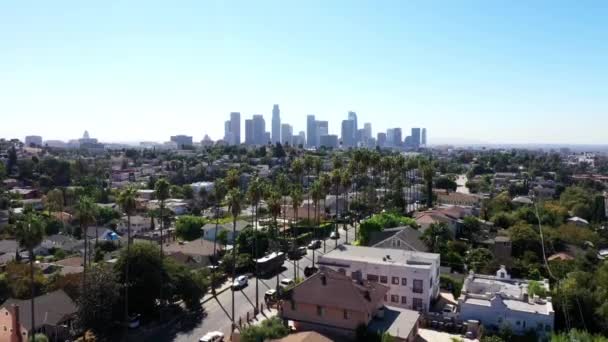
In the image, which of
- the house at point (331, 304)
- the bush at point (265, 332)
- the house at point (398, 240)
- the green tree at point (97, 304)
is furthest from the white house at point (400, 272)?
the green tree at point (97, 304)

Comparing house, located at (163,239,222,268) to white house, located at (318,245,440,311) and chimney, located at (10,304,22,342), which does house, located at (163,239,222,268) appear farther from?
chimney, located at (10,304,22,342)

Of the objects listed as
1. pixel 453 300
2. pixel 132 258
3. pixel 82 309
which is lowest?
pixel 453 300

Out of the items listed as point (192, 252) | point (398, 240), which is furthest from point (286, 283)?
point (192, 252)

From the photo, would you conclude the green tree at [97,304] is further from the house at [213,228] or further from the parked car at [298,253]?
the house at [213,228]

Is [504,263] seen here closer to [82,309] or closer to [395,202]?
[395,202]

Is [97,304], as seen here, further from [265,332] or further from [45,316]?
[265,332]

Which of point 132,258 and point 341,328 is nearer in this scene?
point 341,328

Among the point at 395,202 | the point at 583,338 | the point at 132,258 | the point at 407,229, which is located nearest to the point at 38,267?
the point at 132,258
